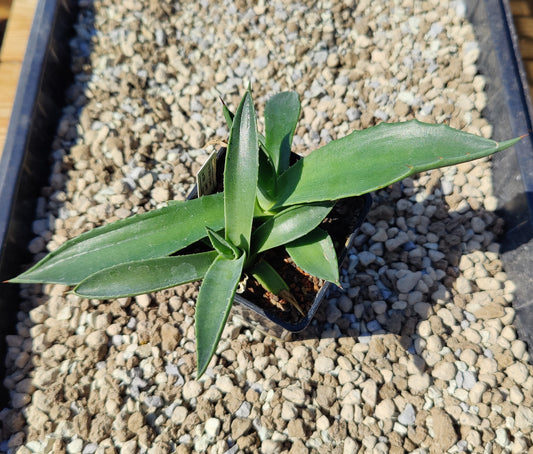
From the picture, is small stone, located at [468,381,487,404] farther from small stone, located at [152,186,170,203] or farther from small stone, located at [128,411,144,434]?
small stone, located at [152,186,170,203]

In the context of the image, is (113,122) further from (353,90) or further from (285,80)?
(353,90)

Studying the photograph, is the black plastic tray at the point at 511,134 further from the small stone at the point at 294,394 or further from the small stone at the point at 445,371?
the small stone at the point at 294,394

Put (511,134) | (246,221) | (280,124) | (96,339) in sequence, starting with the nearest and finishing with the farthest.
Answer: (246,221) < (280,124) < (96,339) < (511,134)

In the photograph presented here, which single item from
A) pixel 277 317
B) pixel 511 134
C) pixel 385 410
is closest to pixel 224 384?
pixel 277 317

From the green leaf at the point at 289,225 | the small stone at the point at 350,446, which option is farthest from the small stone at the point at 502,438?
the green leaf at the point at 289,225

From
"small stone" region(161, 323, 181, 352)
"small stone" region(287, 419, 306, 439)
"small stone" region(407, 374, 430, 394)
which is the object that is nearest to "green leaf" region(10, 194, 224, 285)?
"small stone" region(161, 323, 181, 352)

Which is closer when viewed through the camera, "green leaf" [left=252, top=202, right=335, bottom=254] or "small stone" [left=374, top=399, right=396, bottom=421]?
"green leaf" [left=252, top=202, right=335, bottom=254]

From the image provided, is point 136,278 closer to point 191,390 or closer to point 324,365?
point 191,390
